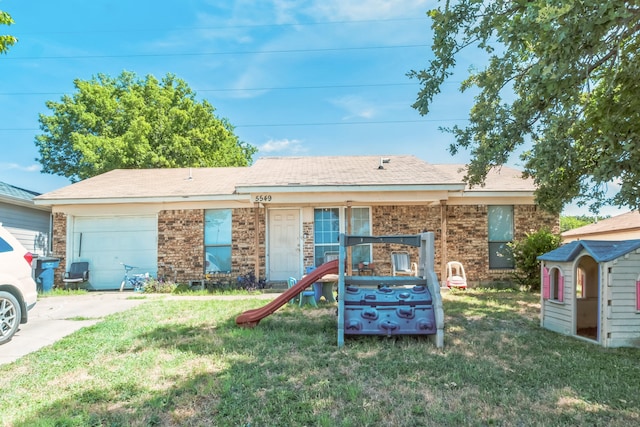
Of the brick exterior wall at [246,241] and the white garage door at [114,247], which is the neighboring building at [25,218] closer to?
the white garage door at [114,247]

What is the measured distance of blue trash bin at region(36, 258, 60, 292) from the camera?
10344 mm

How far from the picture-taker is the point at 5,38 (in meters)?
8.52

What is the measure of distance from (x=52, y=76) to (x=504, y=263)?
24989mm

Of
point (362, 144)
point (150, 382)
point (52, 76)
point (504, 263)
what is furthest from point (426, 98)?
point (52, 76)

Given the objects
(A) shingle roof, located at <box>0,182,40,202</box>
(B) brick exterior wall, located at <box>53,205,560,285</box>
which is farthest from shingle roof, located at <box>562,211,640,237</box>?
(A) shingle roof, located at <box>0,182,40,202</box>

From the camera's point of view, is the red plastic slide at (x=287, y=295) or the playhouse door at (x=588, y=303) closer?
the red plastic slide at (x=287, y=295)

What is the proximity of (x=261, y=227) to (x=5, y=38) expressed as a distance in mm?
7200

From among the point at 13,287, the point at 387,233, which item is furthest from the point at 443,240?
the point at 13,287

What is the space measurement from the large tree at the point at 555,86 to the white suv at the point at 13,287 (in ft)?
20.0

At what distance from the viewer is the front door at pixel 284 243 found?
11297 millimetres

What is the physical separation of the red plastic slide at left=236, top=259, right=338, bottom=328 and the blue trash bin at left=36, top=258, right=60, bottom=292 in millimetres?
7475

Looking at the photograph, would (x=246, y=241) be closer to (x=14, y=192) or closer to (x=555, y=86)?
(x=14, y=192)

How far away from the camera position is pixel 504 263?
11.3 m

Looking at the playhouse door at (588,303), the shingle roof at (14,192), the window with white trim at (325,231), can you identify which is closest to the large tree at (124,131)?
the shingle roof at (14,192)
